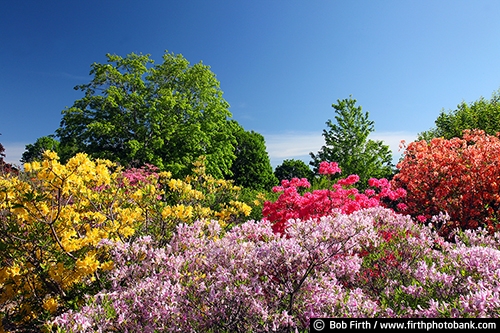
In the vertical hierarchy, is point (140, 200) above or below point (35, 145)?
below

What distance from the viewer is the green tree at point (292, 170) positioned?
1344 inches

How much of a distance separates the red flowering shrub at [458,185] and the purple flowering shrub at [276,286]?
4.43 m

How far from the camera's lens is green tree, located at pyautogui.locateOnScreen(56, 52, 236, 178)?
61.8ft

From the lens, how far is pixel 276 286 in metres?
2.84

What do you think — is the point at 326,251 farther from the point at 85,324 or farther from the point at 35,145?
the point at 35,145

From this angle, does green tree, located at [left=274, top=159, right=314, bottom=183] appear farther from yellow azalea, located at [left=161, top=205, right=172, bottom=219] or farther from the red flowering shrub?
yellow azalea, located at [left=161, top=205, right=172, bottom=219]

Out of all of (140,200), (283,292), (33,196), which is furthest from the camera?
(140,200)

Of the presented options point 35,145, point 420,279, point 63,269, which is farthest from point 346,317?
point 35,145

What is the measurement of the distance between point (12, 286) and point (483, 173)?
9.16 metres

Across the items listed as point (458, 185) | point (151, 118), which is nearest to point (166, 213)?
point (458, 185)

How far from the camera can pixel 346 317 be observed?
2471mm

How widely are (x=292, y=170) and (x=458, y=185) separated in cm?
2632

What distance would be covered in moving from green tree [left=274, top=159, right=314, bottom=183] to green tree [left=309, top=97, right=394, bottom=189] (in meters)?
9.53

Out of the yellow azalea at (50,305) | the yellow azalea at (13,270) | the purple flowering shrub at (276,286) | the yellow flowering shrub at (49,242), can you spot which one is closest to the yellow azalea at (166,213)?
the yellow flowering shrub at (49,242)
